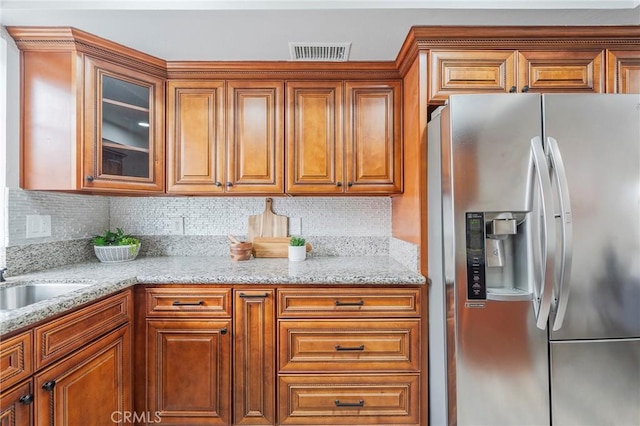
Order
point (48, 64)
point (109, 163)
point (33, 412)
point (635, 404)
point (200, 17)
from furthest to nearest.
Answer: point (109, 163), point (48, 64), point (200, 17), point (635, 404), point (33, 412)

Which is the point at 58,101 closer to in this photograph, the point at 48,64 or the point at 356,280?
the point at 48,64

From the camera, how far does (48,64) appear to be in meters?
1.65

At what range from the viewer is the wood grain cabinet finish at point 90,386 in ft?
3.75

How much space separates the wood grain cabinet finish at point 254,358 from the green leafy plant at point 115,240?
40.2 inches

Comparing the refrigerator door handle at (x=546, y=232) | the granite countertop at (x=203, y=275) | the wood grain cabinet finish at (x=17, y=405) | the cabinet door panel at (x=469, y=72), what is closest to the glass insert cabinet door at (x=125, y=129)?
the granite countertop at (x=203, y=275)

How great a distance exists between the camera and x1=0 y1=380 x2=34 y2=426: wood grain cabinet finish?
98 cm

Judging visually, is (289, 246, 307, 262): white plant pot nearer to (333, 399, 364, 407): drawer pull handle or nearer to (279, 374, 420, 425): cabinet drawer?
→ (279, 374, 420, 425): cabinet drawer

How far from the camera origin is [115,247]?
202cm

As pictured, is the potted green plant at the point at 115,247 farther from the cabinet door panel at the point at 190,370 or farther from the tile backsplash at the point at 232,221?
the cabinet door panel at the point at 190,370

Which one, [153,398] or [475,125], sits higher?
[475,125]

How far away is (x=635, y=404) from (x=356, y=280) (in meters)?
1.31

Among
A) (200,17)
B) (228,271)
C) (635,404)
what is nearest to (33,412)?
(228,271)

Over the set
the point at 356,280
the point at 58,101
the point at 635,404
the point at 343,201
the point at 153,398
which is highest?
the point at 58,101

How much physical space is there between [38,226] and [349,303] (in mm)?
1829
